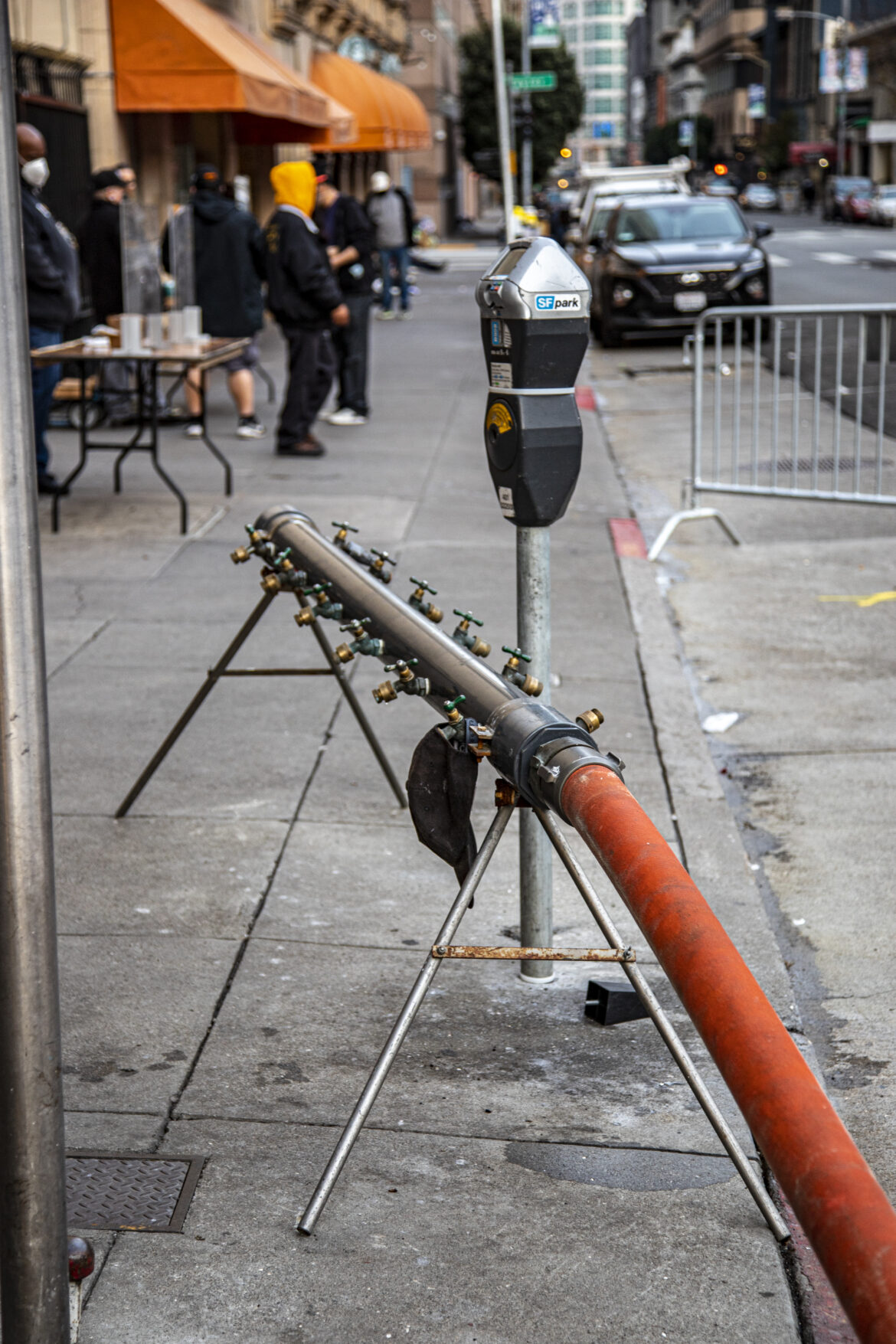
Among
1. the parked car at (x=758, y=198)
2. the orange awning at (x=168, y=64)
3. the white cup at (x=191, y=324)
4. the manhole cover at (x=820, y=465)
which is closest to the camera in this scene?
the white cup at (x=191, y=324)

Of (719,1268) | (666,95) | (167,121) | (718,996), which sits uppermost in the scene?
(666,95)

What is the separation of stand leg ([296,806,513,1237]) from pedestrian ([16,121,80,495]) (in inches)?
269

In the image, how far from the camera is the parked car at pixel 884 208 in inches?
2235

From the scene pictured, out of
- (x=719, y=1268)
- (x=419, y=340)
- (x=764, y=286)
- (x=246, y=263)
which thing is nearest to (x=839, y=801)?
(x=719, y=1268)

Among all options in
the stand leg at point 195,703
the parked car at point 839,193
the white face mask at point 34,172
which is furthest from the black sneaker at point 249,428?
the parked car at point 839,193

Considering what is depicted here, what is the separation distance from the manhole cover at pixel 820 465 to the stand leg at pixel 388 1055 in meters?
8.25

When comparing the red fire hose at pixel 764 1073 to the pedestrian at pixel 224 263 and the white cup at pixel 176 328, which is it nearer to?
the white cup at pixel 176 328

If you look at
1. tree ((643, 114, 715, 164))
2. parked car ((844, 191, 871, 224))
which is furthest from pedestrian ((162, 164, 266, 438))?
tree ((643, 114, 715, 164))

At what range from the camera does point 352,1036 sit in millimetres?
3566

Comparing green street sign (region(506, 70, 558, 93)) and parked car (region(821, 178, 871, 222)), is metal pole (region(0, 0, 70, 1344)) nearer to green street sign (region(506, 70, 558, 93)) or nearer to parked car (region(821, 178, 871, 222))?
green street sign (region(506, 70, 558, 93))

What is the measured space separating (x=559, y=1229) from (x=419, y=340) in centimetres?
1816

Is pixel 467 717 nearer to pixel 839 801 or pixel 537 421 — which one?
pixel 537 421

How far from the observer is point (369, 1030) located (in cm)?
360

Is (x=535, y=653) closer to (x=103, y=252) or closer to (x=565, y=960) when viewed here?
(x=565, y=960)
